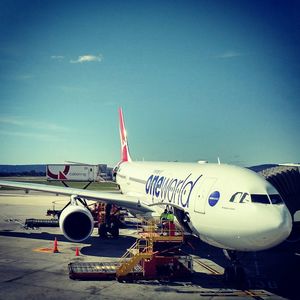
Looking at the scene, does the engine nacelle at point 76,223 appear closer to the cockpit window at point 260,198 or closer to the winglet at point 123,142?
the cockpit window at point 260,198

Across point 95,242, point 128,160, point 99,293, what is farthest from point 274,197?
point 128,160

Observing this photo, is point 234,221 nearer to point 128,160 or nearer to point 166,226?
point 166,226

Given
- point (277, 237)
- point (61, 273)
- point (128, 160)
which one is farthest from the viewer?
point (128, 160)

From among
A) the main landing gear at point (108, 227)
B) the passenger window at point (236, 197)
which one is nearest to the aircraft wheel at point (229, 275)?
the passenger window at point (236, 197)

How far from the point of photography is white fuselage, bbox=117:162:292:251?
1154 cm

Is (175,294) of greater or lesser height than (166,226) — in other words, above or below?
below

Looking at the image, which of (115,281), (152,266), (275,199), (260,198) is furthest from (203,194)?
(115,281)

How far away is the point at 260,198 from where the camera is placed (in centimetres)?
1229

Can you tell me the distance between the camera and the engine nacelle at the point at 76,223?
18.8 meters

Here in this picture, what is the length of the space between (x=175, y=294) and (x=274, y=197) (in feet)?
14.7

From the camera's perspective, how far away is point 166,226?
53.5 ft

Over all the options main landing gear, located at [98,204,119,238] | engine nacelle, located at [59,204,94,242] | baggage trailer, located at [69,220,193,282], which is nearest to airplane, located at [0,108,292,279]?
engine nacelle, located at [59,204,94,242]

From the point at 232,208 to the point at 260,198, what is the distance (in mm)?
899

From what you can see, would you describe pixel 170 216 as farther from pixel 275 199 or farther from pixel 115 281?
pixel 275 199
